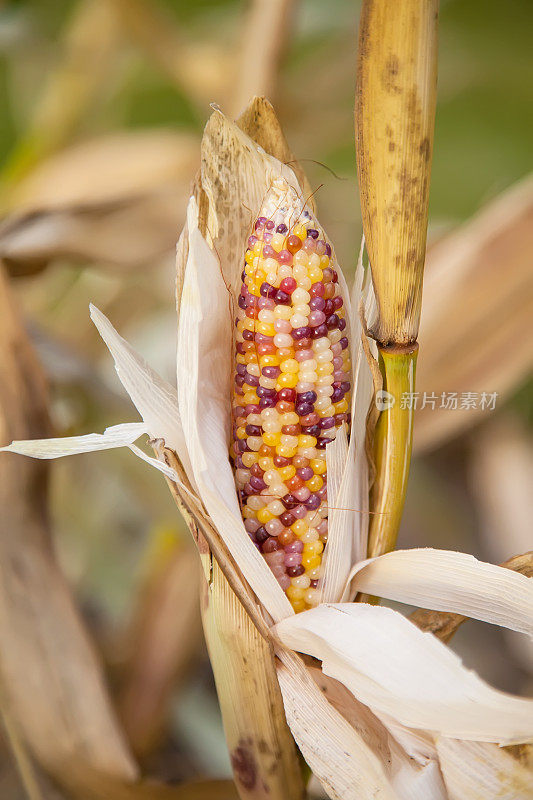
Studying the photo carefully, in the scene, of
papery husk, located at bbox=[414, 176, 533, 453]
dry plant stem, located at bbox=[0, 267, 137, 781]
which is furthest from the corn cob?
papery husk, located at bbox=[414, 176, 533, 453]

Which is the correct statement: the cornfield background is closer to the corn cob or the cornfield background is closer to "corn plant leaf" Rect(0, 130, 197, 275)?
"corn plant leaf" Rect(0, 130, 197, 275)

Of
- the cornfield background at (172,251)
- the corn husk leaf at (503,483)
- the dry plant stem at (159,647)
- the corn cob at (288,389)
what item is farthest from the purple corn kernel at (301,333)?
the corn husk leaf at (503,483)

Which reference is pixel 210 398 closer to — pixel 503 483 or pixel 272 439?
pixel 272 439

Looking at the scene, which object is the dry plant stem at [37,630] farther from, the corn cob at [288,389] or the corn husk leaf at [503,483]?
the corn husk leaf at [503,483]

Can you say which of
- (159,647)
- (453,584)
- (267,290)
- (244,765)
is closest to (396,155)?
(267,290)

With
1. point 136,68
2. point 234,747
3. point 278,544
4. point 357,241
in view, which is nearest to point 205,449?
point 278,544

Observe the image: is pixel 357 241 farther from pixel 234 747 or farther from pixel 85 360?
pixel 234 747
